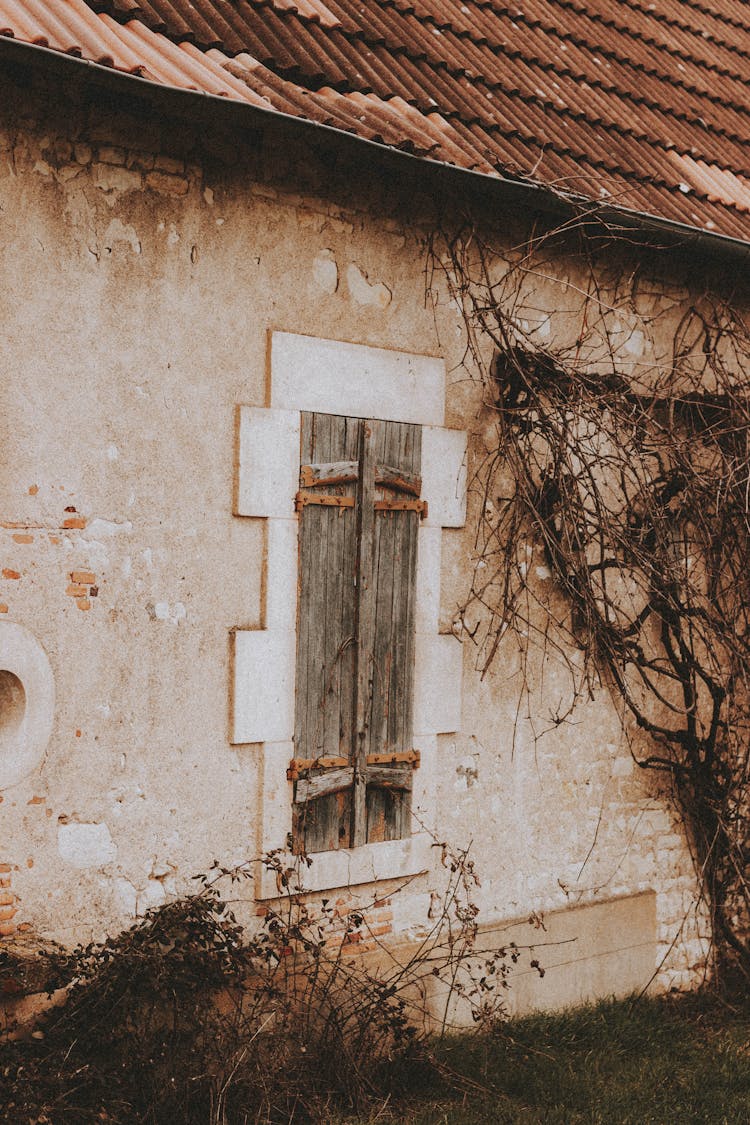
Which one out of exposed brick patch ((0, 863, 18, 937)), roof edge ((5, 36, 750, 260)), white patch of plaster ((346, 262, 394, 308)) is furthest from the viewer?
white patch of plaster ((346, 262, 394, 308))

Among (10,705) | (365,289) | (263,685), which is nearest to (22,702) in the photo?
(10,705)

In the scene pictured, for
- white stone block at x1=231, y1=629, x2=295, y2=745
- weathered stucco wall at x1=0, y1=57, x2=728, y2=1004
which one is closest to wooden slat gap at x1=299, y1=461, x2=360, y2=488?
weathered stucco wall at x1=0, y1=57, x2=728, y2=1004

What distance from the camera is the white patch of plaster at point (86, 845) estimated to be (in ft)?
13.9

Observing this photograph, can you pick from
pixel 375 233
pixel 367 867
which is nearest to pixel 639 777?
pixel 367 867

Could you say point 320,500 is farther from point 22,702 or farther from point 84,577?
point 22,702

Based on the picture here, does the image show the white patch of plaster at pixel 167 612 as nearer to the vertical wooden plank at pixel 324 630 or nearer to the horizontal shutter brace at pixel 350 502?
the vertical wooden plank at pixel 324 630

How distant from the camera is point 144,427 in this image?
4.44m

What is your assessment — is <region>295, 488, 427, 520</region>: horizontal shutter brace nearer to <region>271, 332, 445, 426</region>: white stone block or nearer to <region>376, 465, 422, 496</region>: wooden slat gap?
<region>376, 465, 422, 496</region>: wooden slat gap

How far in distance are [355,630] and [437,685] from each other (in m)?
0.56

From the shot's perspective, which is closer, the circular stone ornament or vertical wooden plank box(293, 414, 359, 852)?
the circular stone ornament

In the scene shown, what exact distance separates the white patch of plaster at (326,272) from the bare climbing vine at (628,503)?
0.64 metres

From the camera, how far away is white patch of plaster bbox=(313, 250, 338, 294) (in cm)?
494

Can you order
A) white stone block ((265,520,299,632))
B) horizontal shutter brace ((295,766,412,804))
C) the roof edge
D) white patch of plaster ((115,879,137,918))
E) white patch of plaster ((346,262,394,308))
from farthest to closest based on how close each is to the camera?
white patch of plaster ((346,262,394,308)), horizontal shutter brace ((295,766,412,804)), white stone block ((265,520,299,632)), white patch of plaster ((115,879,137,918)), the roof edge

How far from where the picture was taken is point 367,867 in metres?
5.11
